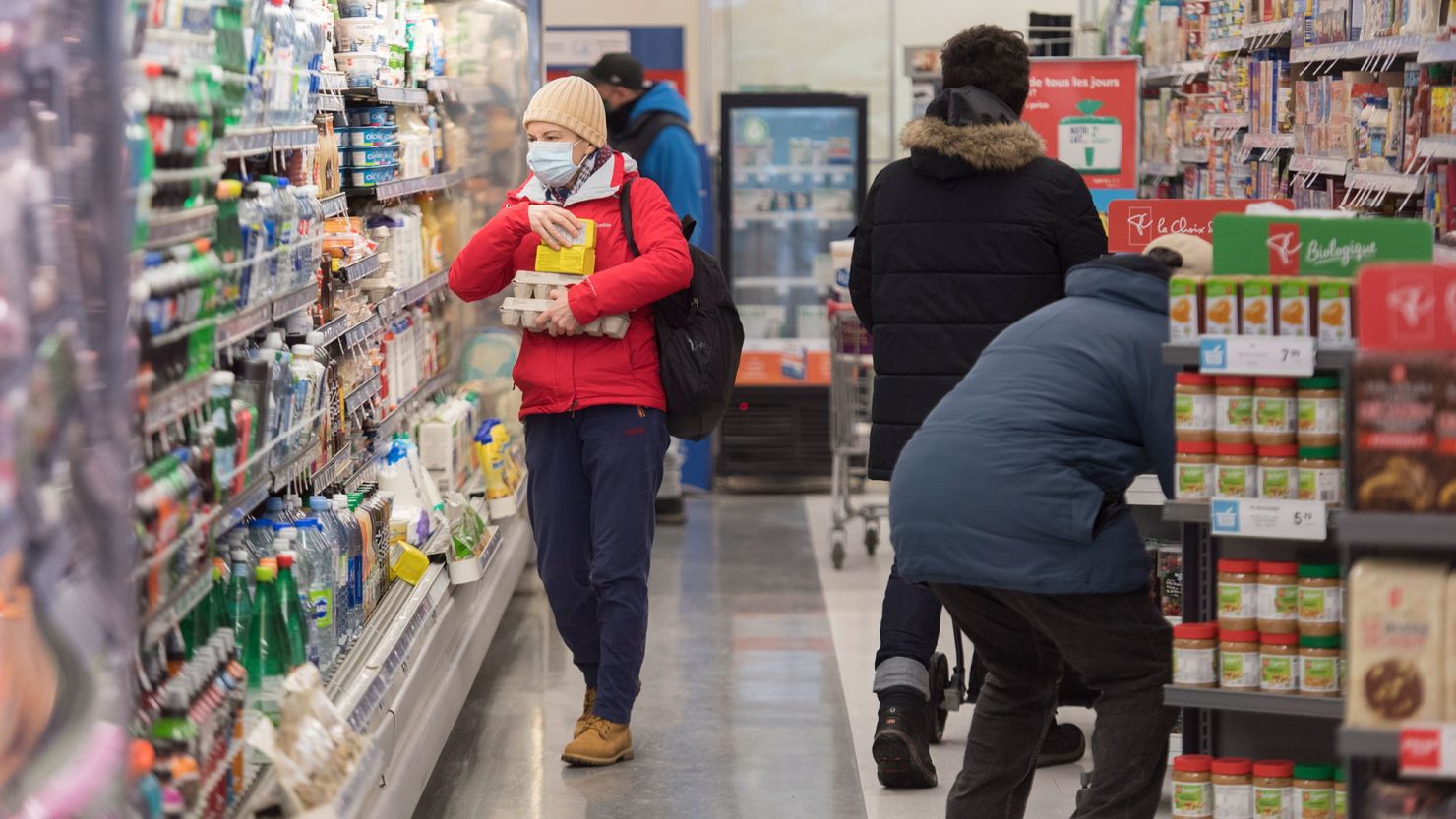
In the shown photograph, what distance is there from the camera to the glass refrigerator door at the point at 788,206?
9.77m

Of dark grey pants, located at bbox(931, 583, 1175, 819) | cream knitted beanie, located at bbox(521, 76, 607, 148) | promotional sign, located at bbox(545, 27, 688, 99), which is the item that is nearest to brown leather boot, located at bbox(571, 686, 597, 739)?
cream knitted beanie, located at bbox(521, 76, 607, 148)

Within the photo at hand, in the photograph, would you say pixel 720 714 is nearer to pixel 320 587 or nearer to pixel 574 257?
pixel 574 257

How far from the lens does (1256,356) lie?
3.00 meters

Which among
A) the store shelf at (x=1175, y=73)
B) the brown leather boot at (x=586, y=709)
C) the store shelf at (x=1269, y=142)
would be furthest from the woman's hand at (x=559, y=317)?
the store shelf at (x=1175, y=73)

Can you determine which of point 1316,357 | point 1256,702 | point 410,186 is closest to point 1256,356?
point 1316,357

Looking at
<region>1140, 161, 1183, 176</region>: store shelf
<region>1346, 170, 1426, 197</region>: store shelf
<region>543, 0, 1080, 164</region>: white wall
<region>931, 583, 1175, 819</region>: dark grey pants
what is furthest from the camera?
<region>543, 0, 1080, 164</region>: white wall

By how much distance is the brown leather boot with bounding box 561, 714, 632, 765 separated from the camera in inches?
196

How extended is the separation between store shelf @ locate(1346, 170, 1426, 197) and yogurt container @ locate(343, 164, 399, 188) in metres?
2.86

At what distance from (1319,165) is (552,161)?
8.07 ft

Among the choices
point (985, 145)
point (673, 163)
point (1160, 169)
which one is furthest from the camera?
point (1160, 169)

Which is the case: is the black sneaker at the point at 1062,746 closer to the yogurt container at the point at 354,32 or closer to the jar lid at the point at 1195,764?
the jar lid at the point at 1195,764

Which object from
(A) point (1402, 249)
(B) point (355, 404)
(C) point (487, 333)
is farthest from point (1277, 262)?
(C) point (487, 333)

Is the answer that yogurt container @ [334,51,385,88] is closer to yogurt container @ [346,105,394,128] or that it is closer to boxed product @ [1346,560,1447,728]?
yogurt container @ [346,105,394,128]

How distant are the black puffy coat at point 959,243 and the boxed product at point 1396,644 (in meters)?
2.28
